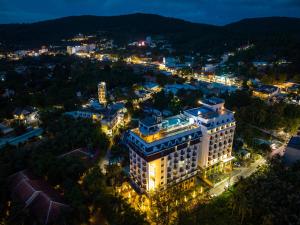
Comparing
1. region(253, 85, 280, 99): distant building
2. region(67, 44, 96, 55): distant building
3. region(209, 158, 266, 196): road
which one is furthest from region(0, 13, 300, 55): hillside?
region(209, 158, 266, 196): road

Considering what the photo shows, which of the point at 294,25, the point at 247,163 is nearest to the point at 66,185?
A: the point at 247,163

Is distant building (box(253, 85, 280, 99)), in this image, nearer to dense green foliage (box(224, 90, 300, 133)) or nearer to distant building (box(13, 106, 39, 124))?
dense green foliage (box(224, 90, 300, 133))

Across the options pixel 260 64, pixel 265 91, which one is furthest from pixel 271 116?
pixel 260 64

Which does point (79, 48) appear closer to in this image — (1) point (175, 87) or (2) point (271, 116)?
(1) point (175, 87)

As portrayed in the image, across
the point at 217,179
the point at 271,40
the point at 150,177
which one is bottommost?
the point at 217,179

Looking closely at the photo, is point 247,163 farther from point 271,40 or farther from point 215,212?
point 271,40

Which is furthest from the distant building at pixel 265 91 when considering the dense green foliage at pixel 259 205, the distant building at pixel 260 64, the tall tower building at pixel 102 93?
the tall tower building at pixel 102 93
